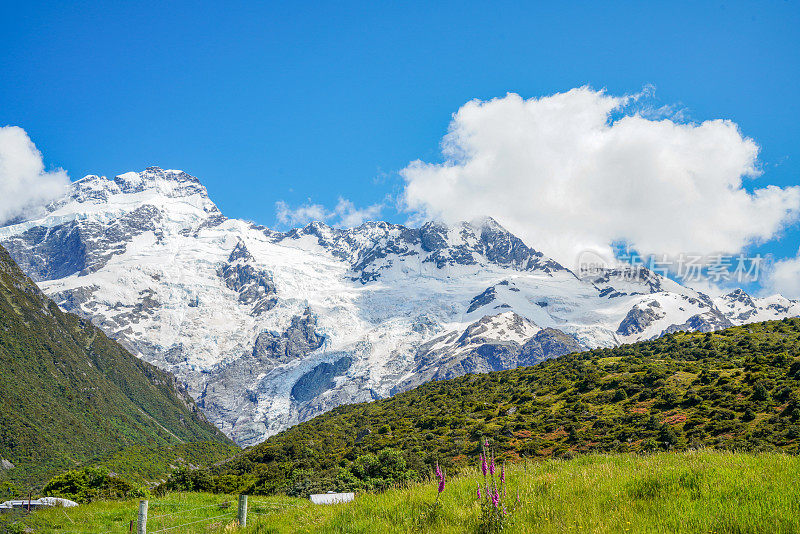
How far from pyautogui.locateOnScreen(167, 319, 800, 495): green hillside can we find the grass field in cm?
896

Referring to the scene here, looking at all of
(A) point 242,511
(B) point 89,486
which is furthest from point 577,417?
(A) point 242,511

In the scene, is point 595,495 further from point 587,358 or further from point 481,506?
point 587,358

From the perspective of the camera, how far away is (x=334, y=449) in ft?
245

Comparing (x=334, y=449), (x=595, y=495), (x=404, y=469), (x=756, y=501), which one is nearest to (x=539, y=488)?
(x=595, y=495)

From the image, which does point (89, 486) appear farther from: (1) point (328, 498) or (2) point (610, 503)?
(2) point (610, 503)

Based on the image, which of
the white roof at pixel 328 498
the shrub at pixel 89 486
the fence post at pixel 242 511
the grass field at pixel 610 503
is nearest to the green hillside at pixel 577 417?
the shrub at pixel 89 486

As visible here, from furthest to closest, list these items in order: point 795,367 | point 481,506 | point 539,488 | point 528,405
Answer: point 528,405
point 795,367
point 539,488
point 481,506

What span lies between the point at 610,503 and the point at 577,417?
5023 centimetres

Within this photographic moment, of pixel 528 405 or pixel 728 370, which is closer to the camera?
pixel 728 370

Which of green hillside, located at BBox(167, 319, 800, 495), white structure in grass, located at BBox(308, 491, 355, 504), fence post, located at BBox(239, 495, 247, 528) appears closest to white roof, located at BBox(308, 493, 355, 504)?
white structure in grass, located at BBox(308, 491, 355, 504)

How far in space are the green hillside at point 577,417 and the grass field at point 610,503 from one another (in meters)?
8.96

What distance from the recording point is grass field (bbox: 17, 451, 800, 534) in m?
7.74

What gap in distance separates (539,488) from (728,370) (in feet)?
184

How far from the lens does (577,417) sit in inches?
2174
